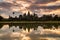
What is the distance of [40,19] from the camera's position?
126562 millimetres

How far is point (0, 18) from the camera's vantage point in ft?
387

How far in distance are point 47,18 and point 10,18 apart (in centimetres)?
2153

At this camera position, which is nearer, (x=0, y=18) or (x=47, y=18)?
(x=0, y=18)

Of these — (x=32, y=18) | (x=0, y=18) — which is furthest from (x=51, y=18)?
(x=0, y=18)

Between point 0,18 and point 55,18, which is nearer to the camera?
point 0,18

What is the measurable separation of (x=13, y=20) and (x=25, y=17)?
6942 mm

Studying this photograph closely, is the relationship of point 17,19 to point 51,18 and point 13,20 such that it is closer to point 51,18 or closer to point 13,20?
point 13,20

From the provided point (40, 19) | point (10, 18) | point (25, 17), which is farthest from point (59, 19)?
point (10, 18)

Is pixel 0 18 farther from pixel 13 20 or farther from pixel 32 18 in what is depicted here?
pixel 32 18

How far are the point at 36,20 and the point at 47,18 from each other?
23.6 feet

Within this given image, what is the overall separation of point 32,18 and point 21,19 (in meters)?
6.27

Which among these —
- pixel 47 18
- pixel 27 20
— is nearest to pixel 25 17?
pixel 27 20

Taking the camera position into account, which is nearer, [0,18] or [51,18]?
[0,18]

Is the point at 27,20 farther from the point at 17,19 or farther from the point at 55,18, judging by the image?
the point at 55,18
